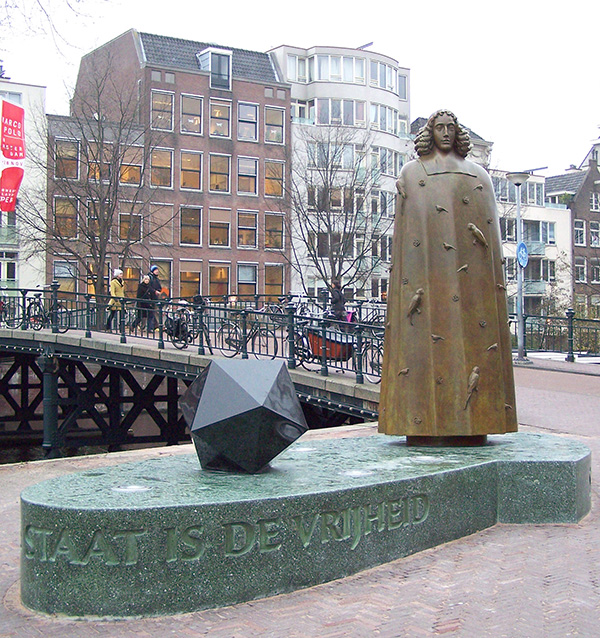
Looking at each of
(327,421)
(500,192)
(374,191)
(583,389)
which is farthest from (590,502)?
(500,192)

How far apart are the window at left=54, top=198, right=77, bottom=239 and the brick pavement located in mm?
27574

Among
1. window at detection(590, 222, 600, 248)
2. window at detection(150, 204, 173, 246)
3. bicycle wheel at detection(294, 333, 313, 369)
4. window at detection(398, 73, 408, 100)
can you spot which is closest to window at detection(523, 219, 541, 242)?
window at detection(590, 222, 600, 248)

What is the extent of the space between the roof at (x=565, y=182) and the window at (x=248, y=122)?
87.8 feet

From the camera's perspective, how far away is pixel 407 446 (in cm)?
792

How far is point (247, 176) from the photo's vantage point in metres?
46.1

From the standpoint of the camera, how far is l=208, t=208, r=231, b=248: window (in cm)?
4509

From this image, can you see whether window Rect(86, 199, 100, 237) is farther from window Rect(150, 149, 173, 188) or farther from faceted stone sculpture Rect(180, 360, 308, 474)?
faceted stone sculpture Rect(180, 360, 308, 474)

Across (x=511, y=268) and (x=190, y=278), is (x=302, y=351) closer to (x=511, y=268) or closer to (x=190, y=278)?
(x=190, y=278)

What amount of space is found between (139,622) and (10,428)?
2276cm

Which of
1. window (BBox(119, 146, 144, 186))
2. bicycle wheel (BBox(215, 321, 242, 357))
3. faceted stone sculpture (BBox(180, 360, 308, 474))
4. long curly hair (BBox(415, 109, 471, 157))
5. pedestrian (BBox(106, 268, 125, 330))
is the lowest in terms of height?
faceted stone sculpture (BBox(180, 360, 308, 474))

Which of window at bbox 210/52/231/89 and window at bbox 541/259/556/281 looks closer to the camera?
window at bbox 210/52/231/89

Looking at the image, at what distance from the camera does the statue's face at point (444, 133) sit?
26.2ft

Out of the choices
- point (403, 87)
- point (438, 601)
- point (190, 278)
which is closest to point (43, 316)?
point (438, 601)

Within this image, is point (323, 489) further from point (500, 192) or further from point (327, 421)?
point (500, 192)
